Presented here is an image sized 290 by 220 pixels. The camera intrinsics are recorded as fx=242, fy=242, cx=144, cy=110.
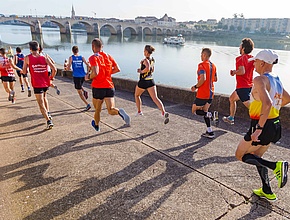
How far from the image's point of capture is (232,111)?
17.3ft

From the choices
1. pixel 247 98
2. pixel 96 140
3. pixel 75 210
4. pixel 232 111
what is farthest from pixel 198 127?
pixel 75 210

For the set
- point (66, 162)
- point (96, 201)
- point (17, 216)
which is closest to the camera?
point (17, 216)

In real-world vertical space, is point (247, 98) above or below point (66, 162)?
above

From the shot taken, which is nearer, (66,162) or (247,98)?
(66,162)

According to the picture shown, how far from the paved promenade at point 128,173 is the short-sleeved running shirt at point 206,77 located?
83cm

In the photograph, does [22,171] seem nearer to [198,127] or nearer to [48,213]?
[48,213]

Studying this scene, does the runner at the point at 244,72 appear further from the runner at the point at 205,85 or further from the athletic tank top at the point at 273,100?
the athletic tank top at the point at 273,100

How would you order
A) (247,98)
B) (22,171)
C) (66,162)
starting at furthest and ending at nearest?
(247,98) → (66,162) → (22,171)

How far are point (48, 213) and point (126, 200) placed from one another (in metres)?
0.84

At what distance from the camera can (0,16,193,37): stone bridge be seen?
8356 cm

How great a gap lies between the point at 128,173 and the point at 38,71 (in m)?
3.04

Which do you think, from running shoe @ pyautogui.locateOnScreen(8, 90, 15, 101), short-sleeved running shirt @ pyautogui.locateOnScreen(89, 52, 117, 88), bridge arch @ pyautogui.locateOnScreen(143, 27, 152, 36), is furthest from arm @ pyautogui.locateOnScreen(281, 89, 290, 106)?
bridge arch @ pyautogui.locateOnScreen(143, 27, 152, 36)

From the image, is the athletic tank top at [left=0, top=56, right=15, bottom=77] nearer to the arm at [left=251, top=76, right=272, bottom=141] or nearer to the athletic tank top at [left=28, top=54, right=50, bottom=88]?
the athletic tank top at [left=28, top=54, right=50, bottom=88]

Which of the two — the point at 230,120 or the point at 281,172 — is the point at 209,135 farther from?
the point at 281,172
